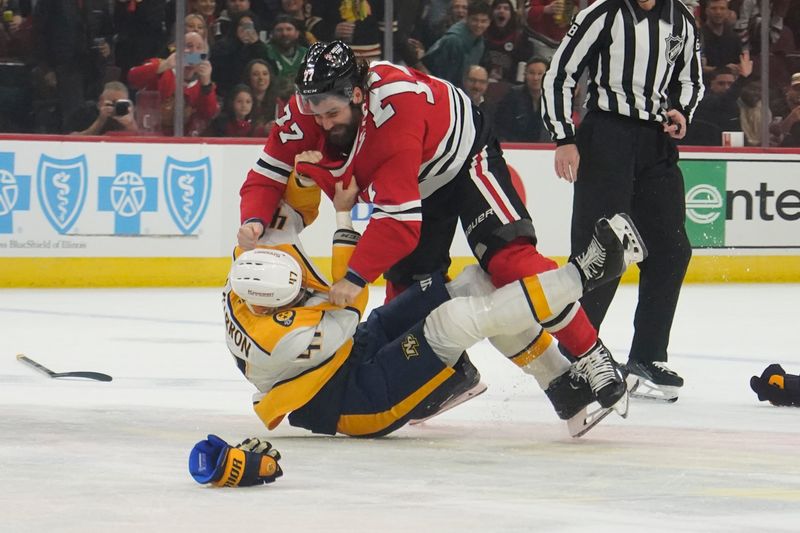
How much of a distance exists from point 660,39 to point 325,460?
6.60 feet

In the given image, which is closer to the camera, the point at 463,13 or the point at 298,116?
the point at 298,116

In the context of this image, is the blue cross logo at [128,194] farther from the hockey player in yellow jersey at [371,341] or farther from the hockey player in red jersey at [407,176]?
the hockey player in yellow jersey at [371,341]

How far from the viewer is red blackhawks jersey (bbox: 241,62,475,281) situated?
3.61 m


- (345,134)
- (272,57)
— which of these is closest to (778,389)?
(345,134)

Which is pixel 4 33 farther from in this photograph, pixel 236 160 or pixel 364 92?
pixel 364 92

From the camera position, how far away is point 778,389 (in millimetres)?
4383

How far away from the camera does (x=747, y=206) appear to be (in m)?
9.58

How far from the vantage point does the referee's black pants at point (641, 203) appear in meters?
4.66

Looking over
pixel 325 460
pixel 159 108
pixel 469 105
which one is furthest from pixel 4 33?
pixel 325 460

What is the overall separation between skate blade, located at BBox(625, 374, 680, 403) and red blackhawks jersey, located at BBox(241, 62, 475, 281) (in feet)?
3.41

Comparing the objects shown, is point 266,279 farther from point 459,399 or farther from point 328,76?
point 459,399

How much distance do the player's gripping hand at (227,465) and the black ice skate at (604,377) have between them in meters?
0.98

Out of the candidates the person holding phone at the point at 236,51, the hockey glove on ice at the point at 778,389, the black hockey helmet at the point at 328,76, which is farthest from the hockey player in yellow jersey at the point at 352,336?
the person holding phone at the point at 236,51

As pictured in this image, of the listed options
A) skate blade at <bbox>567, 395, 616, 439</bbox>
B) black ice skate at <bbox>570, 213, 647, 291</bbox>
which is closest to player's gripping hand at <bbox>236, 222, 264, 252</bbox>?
black ice skate at <bbox>570, 213, 647, 291</bbox>
